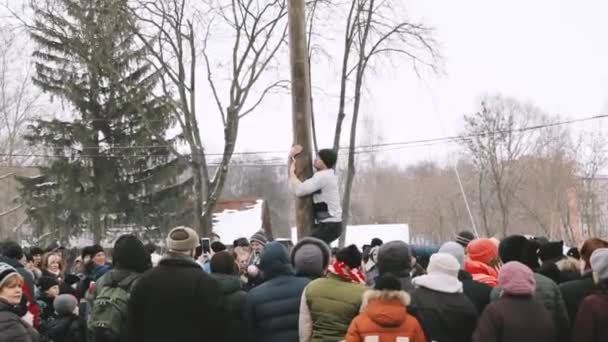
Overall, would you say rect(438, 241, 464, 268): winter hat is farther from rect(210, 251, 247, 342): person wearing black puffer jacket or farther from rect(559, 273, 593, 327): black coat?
rect(210, 251, 247, 342): person wearing black puffer jacket

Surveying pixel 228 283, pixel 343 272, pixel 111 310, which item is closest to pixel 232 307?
pixel 228 283

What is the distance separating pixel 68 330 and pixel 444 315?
415 centimetres

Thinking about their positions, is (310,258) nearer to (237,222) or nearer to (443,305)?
(443,305)

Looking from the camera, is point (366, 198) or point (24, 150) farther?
point (366, 198)

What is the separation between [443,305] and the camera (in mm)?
5645

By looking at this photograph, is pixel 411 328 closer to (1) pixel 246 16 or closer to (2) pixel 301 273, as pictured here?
(2) pixel 301 273

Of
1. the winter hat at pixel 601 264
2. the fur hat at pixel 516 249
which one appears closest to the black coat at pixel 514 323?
the winter hat at pixel 601 264

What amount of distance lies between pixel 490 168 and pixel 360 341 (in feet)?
160

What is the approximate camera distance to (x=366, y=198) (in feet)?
277

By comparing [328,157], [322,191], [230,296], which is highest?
[328,157]

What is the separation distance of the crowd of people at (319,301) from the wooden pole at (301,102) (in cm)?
130

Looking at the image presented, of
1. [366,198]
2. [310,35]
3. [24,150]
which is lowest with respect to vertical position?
[366,198]

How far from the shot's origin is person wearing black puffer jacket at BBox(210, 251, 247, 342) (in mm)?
5551

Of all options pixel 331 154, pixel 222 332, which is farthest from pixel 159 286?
pixel 331 154
